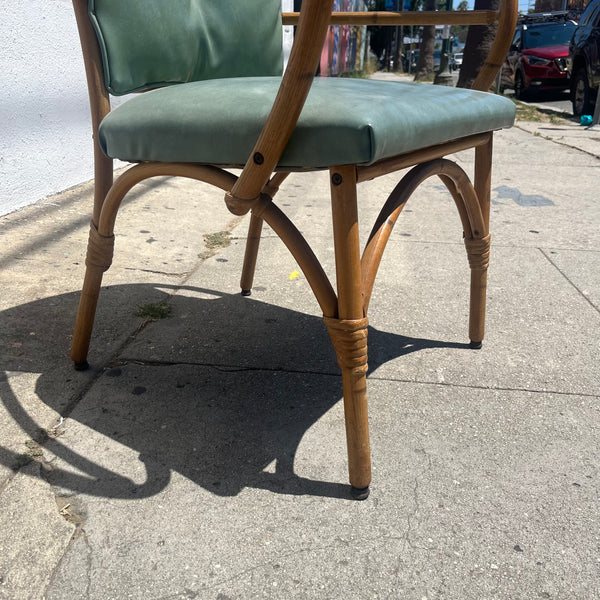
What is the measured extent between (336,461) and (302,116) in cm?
69

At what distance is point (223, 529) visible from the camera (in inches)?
42.6

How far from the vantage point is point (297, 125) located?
3.22 feet

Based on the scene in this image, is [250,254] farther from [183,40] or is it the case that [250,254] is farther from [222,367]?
[183,40]

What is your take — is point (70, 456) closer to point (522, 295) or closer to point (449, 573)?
point (449, 573)

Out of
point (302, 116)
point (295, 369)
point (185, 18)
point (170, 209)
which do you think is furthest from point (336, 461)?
point (170, 209)

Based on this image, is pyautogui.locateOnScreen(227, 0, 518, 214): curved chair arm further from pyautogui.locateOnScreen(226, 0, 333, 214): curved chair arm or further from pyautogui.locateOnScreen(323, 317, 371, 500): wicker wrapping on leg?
pyautogui.locateOnScreen(323, 317, 371, 500): wicker wrapping on leg

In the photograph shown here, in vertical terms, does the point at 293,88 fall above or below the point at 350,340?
above

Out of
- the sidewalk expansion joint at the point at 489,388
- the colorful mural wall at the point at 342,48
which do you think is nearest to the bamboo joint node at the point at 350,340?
the sidewalk expansion joint at the point at 489,388

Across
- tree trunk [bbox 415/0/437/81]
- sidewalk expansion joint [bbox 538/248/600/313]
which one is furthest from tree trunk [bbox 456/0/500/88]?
tree trunk [bbox 415/0/437/81]

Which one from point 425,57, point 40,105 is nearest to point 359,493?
point 40,105

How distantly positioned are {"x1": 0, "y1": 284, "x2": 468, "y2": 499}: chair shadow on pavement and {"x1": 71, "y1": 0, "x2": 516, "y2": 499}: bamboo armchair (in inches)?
5.5

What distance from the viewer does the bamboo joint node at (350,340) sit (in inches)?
43.5

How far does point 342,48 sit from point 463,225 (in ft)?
58.2

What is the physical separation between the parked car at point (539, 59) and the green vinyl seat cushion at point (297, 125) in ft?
32.6
